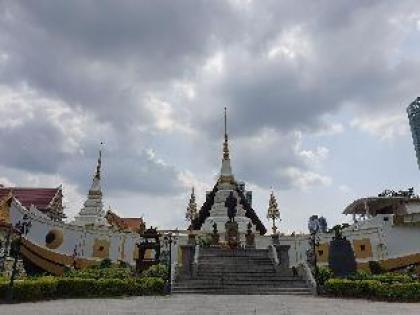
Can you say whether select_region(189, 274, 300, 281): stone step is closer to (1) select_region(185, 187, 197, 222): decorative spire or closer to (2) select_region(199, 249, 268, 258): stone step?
(2) select_region(199, 249, 268, 258): stone step

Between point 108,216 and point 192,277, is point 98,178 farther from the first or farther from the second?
point 192,277

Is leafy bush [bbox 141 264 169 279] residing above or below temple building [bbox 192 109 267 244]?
below

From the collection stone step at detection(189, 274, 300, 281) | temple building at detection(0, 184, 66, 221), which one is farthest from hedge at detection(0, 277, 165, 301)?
temple building at detection(0, 184, 66, 221)

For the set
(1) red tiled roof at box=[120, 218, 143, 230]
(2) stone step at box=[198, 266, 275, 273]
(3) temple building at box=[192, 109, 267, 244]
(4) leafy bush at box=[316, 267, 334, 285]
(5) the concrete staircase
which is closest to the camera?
(4) leafy bush at box=[316, 267, 334, 285]

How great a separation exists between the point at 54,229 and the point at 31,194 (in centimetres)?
1607

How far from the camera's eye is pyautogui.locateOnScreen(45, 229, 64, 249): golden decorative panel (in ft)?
111

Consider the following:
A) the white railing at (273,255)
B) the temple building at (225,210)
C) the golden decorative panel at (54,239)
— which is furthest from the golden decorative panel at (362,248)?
the golden decorative panel at (54,239)

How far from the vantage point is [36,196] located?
157ft

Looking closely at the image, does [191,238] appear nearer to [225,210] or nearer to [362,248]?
[225,210]

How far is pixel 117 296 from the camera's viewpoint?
18.4m

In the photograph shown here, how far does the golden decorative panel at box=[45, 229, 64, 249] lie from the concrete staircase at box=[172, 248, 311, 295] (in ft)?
47.3

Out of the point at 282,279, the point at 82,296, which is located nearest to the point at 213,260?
the point at 282,279

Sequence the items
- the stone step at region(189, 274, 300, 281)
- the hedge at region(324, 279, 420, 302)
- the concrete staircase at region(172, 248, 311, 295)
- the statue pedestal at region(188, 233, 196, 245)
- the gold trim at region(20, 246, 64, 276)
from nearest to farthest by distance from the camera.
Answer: the hedge at region(324, 279, 420, 302)
the concrete staircase at region(172, 248, 311, 295)
the stone step at region(189, 274, 300, 281)
the gold trim at region(20, 246, 64, 276)
the statue pedestal at region(188, 233, 196, 245)

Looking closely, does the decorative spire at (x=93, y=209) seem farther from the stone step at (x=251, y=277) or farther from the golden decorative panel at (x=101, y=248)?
the stone step at (x=251, y=277)
